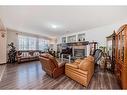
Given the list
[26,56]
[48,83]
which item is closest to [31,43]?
[26,56]

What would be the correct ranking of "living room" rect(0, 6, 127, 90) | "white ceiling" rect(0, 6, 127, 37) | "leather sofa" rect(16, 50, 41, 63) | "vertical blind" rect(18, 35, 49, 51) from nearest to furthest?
1. "living room" rect(0, 6, 127, 90)
2. "white ceiling" rect(0, 6, 127, 37)
3. "leather sofa" rect(16, 50, 41, 63)
4. "vertical blind" rect(18, 35, 49, 51)

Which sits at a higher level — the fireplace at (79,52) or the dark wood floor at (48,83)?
the fireplace at (79,52)

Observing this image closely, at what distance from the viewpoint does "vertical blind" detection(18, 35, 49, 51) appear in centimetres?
755

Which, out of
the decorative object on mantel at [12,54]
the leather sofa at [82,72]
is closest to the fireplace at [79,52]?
the leather sofa at [82,72]

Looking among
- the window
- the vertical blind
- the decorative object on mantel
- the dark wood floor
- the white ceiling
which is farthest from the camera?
the window

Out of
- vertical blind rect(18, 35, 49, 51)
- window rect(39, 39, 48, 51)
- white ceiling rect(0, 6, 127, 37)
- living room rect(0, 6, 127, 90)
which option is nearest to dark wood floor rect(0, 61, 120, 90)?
living room rect(0, 6, 127, 90)

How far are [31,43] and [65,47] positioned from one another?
311cm

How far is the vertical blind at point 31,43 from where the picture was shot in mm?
7555

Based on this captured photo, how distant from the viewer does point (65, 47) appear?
9078mm

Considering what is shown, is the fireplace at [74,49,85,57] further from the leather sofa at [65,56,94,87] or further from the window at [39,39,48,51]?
the leather sofa at [65,56,94,87]

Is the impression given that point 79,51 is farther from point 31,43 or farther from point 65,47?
point 31,43

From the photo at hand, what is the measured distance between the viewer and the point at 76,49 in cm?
802

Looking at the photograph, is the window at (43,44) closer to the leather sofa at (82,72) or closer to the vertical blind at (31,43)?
the vertical blind at (31,43)

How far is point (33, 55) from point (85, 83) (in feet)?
18.5
